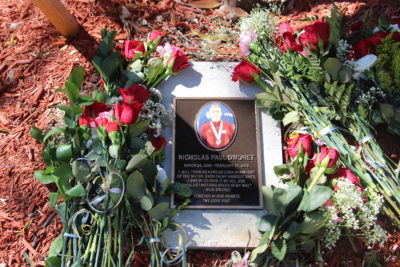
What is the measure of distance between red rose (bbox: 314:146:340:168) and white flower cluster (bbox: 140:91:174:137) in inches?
37.2

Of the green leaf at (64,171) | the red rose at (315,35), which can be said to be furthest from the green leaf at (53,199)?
the red rose at (315,35)

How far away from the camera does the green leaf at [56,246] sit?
6.78ft

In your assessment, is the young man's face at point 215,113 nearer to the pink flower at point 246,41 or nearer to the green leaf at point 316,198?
the pink flower at point 246,41

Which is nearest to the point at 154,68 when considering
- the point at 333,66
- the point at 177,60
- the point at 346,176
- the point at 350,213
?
the point at 177,60

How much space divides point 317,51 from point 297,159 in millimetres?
743

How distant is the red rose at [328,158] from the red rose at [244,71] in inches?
28.5

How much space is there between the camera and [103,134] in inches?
83.7

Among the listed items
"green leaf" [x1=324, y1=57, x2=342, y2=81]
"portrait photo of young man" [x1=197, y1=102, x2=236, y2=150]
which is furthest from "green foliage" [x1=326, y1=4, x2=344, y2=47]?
"portrait photo of young man" [x1=197, y1=102, x2=236, y2=150]

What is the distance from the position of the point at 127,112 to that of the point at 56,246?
0.84m

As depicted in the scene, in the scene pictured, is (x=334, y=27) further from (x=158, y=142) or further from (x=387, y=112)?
(x=158, y=142)

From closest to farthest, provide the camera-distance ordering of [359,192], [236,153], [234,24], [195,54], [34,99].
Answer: [359,192], [236,153], [34,99], [195,54], [234,24]

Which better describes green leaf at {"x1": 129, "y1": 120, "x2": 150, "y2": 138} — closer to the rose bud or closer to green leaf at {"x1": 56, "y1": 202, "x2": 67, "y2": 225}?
green leaf at {"x1": 56, "y1": 202, "x2": 67, "y2": 225}

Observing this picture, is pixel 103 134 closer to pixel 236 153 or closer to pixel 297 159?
pixel 236 153

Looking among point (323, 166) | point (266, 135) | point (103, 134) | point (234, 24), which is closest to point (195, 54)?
point (234, 24)
